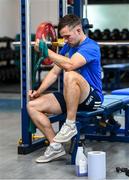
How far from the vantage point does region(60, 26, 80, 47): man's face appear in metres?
3.95

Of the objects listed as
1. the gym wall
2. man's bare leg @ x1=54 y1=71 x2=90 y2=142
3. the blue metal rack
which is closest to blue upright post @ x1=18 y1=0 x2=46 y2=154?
the blue metal rack

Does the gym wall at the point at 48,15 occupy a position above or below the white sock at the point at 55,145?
above

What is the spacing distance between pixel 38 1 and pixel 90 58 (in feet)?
26.9

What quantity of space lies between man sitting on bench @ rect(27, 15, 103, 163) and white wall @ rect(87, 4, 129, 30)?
832cm

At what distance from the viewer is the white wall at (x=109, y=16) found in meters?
12.3

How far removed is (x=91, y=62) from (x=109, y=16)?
28.5 ft

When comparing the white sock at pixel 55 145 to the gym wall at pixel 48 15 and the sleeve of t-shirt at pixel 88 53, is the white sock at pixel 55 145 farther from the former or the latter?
the gym wall at pixel 48 15

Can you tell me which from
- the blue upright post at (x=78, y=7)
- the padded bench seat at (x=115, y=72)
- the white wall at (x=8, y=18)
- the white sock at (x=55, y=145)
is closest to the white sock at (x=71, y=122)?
the white sock at (x=55, y=145)

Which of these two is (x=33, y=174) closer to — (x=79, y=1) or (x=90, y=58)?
(x=90, y=58)

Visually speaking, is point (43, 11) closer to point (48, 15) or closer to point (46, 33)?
point (48, 15)

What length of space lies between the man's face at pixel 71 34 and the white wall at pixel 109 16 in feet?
27.7

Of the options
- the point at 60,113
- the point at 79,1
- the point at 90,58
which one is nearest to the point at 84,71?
the point at 90,58

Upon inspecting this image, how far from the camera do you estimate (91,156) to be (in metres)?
3.48

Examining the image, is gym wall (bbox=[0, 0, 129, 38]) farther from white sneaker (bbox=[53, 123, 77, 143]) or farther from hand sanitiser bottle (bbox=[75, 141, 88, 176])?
hand sanitiser bottle (bbox=[75, 141, 88, 176])
